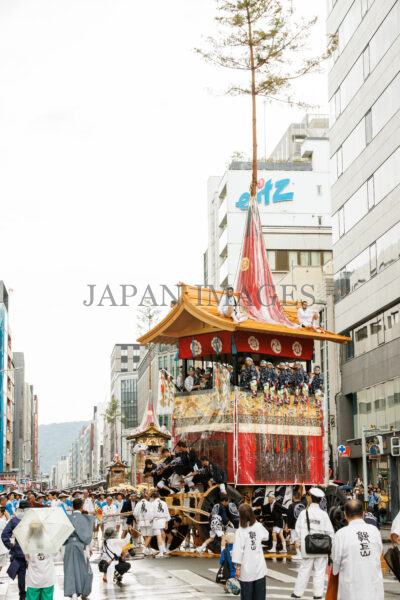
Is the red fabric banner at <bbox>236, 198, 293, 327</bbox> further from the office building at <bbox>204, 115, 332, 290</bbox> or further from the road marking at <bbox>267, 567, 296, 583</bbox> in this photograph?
the office building at <bbox>204, 115, 332, 290</bbox>

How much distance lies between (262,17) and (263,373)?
12.3m

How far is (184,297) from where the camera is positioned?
24.4 metres

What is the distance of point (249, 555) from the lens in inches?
450

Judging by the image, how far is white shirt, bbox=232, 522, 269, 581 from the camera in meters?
11.3

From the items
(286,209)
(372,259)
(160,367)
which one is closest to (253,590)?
(372,259)

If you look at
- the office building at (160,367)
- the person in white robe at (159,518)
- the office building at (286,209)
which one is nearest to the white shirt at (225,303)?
the person in white robe at (159,518)

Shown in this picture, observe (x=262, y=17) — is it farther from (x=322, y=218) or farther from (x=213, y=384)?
(x=322, y=218)

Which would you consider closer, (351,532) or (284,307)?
(351,532)

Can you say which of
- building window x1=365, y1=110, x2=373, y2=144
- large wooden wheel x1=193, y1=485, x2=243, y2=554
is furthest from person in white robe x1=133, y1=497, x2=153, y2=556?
building window x1=365, y1=110, x2=373, y2=144

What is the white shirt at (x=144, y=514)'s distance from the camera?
70.2 feet

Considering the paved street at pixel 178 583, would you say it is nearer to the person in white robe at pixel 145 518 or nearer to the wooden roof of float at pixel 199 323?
the person in white robe at pixel 145 518

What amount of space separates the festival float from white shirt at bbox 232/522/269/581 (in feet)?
33.2

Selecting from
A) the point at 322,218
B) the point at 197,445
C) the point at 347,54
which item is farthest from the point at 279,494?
the point at 322,218

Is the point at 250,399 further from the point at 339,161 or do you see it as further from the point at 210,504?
the point at 339,161
